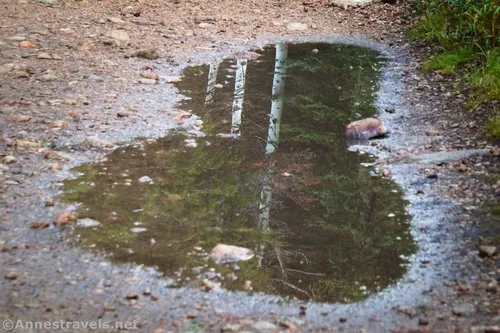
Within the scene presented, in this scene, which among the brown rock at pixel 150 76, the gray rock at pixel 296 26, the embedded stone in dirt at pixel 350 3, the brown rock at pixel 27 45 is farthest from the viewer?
the embedded stone in dirt at pixel 350 3

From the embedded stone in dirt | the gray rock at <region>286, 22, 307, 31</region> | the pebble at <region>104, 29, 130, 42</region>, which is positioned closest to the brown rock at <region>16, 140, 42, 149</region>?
the pebble at <region>104, 29, 130, 42</region>

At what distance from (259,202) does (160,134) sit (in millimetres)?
1277

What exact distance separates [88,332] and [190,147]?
2234 mm

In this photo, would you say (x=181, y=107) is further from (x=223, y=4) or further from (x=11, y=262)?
(x=223, y=4)

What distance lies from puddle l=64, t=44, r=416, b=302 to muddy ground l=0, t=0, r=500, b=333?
0.45 ft

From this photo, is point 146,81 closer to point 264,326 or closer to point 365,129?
point 365,129

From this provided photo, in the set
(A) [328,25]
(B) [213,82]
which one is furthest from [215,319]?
(A) [328,25]

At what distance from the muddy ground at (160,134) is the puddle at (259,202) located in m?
0.14

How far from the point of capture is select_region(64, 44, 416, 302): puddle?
125 inches

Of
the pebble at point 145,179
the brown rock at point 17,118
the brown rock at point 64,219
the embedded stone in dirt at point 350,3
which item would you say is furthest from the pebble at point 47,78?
the embedded stone in dirt at point 350,3

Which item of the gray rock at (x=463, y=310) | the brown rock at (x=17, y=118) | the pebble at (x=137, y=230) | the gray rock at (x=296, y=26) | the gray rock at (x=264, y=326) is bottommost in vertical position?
the pebble at (x=137, y=230)

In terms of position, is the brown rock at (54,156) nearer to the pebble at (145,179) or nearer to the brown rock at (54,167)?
the brown rock at (54,167)

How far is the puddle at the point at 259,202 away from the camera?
10.4 ft

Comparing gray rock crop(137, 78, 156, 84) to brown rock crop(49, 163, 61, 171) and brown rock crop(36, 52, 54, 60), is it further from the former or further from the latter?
brown rock crop(49, 163, 61, 171)
